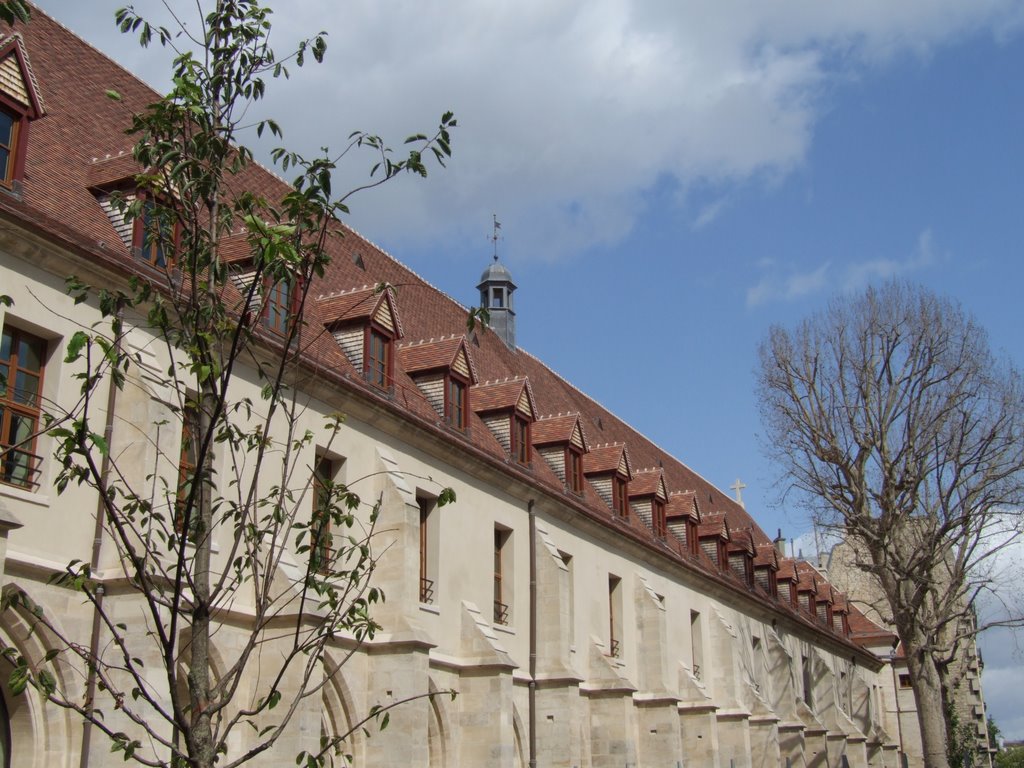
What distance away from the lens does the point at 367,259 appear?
28.0 metres

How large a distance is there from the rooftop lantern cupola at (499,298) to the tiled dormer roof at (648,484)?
18.5 feet

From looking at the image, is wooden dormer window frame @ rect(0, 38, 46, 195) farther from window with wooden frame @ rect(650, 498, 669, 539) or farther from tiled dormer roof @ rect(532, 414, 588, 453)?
window with wooden frame @ rect(650, 498, 669, 539)

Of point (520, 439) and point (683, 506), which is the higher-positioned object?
point (683, 506)

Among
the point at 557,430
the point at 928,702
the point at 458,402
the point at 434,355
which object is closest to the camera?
the point at 434,355

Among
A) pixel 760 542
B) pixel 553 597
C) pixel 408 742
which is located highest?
pixel 760 542

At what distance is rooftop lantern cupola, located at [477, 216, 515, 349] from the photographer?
37.1 m

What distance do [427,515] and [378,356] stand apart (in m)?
3.33

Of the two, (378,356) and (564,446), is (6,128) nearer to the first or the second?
(378,356)

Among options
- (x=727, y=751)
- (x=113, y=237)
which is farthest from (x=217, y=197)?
(x=727, y=751)

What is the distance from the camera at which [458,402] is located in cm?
2477

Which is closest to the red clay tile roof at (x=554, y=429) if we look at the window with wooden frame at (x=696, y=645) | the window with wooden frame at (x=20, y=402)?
the window with wooden frame at (x=696, y=645)

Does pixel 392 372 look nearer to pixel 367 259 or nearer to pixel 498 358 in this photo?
pixel 367 259

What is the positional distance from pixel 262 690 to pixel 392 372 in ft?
24.6

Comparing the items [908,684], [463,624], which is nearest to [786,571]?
[908,684]
